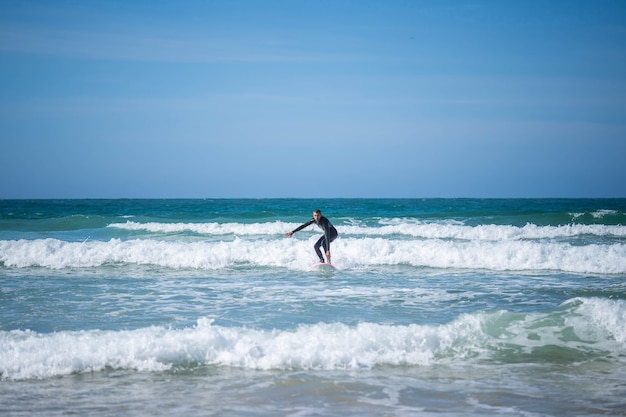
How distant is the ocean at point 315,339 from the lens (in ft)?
18.6

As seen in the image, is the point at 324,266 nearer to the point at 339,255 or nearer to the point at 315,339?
the point at 339,255

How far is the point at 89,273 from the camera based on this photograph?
14.4 meters

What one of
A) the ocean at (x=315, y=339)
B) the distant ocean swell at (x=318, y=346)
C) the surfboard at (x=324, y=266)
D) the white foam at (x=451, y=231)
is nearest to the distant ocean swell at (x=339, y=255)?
the ocean at (x=315, y=339)

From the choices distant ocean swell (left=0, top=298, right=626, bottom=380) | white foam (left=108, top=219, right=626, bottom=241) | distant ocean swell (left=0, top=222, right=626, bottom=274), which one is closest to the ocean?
distant ocean swell (left=0, top=298, right=626, bottom=380)

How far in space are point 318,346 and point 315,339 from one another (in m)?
0.19

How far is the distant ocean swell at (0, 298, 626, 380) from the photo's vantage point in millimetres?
6781

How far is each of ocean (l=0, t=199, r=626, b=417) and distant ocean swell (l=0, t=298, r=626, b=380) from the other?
22 millimetres

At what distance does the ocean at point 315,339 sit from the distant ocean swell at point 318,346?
2cm

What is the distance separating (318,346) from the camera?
23.5 ft

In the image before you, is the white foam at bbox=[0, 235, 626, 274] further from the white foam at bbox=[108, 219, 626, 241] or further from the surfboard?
the white foam at bbox=[108, 219, 626, 241]

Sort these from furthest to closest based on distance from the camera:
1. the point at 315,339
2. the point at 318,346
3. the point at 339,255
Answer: the point at 339,255, the point at 315,339, the point at 318,346

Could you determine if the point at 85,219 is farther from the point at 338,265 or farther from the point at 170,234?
the point at 338,265

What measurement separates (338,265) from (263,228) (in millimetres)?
14630

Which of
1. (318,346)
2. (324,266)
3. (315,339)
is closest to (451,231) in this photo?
(324,266)
